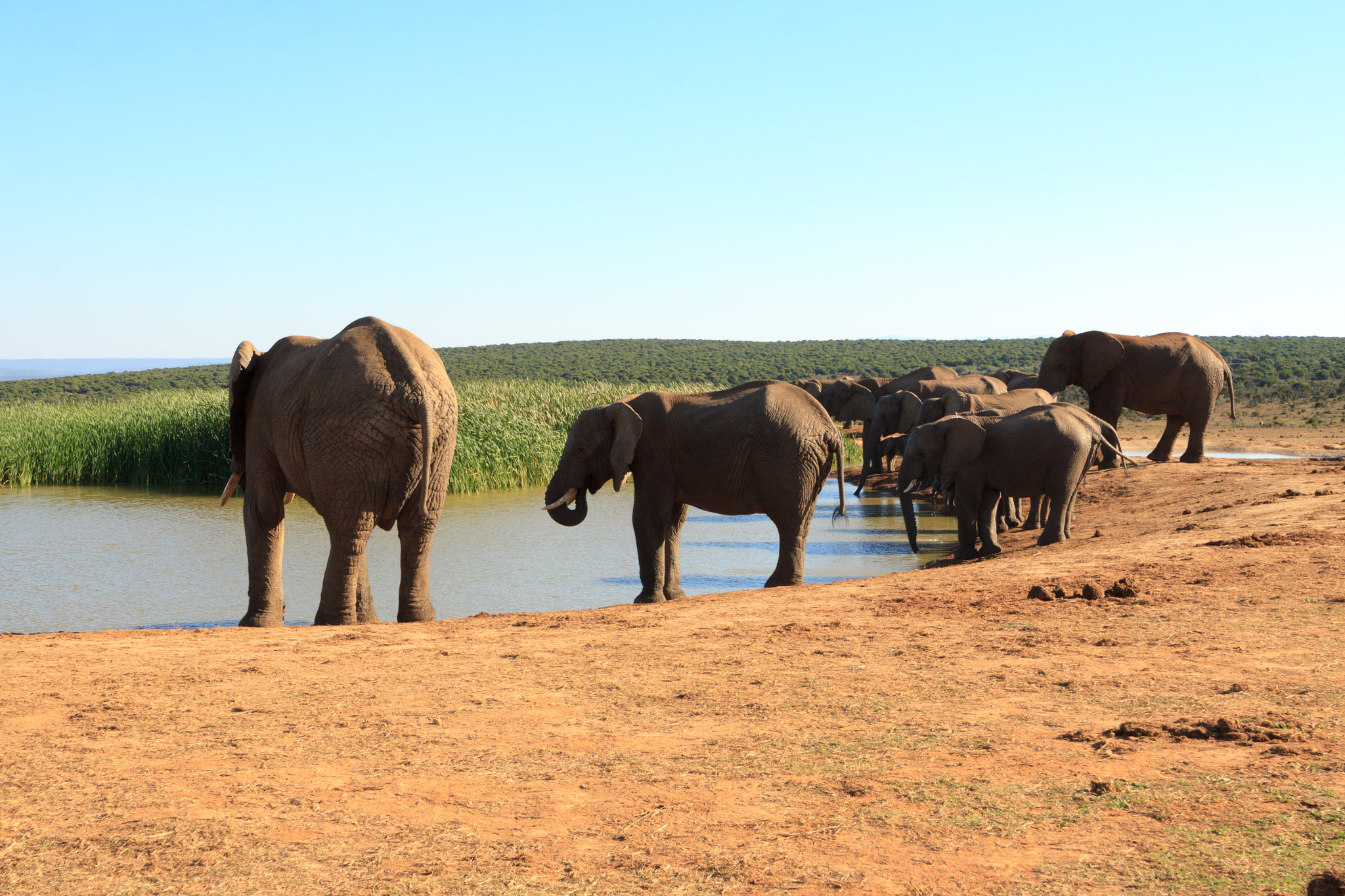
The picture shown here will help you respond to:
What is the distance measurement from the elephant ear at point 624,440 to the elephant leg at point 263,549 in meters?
2.81

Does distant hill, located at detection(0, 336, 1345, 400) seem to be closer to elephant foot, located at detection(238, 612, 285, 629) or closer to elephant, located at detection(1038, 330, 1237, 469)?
elephant, located at detection(1038, 330, 1237, 469)

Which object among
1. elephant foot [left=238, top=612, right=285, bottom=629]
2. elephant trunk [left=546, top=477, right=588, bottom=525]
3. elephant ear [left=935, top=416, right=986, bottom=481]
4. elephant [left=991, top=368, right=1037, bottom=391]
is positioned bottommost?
elephant foot [left=238, top=612, right=285, bottom=629]

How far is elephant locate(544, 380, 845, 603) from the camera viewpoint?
10031 millimetres

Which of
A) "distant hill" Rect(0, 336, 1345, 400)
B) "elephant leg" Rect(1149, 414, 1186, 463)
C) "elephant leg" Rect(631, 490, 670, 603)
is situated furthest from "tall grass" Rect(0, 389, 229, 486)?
"distant hill" Rect(0, 336, 1345, 400)

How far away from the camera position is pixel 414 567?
8.66 m

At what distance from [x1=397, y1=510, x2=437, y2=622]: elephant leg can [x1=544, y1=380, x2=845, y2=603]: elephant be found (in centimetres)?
194

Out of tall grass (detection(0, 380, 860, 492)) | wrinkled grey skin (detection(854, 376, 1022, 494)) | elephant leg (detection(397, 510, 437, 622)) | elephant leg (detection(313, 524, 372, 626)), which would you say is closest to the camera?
elephant leg (detection(313, 524, 372, 626))

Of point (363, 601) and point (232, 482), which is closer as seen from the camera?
point (363, 601)

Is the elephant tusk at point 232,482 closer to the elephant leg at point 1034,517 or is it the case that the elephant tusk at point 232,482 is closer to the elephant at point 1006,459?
the elephant at point 1006,459

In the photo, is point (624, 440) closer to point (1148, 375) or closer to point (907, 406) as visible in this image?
point (907, 406)

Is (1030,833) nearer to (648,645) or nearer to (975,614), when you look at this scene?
→ (648,645)

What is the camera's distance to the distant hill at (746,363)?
69.4 m

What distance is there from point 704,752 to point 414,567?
4416mm

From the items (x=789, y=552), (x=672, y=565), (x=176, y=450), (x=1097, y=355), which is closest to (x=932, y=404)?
(x=1097, y=355)
